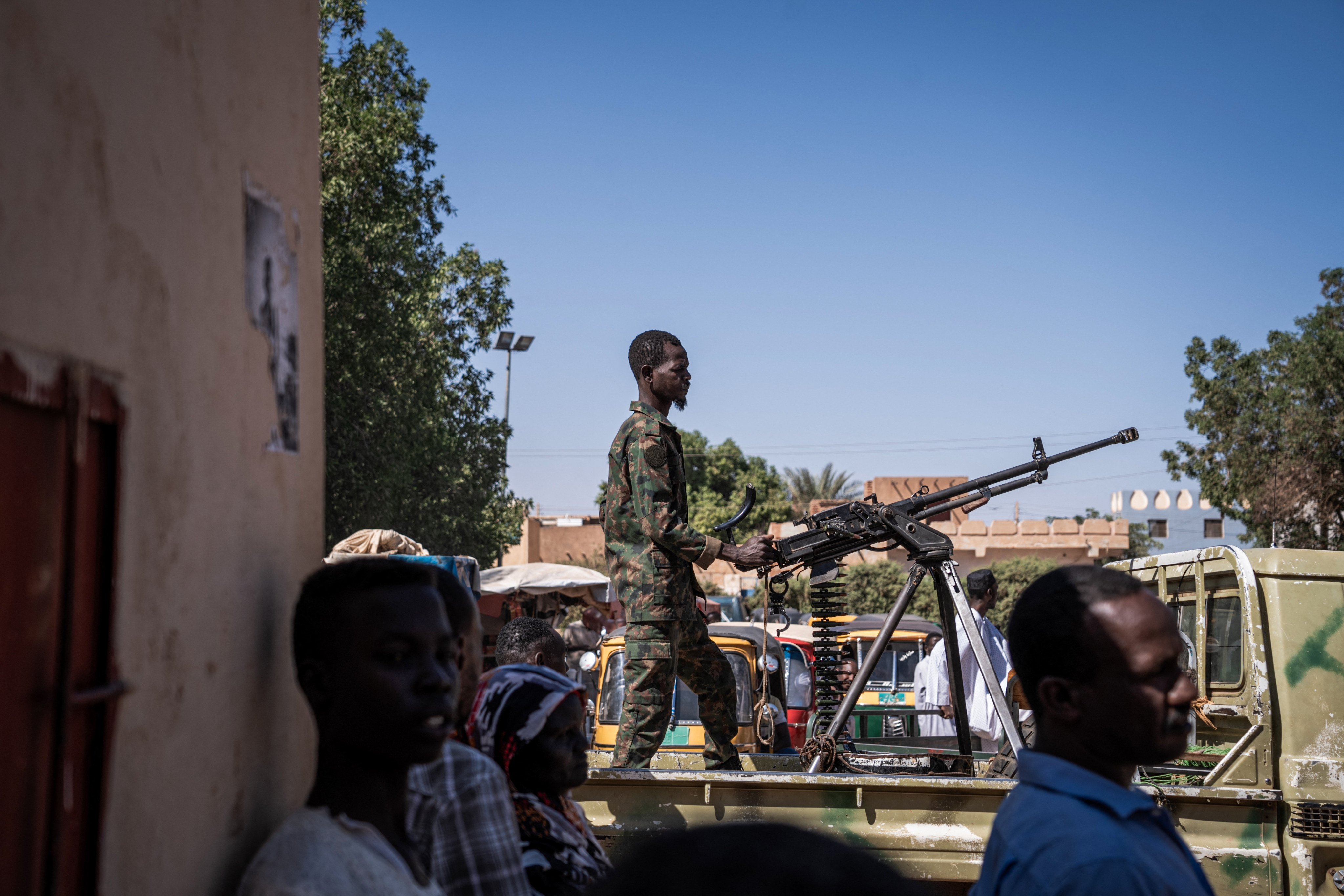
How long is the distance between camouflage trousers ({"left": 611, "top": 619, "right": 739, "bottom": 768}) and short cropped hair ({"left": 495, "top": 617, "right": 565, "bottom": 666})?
368 millimetres

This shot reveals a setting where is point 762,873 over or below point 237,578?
below

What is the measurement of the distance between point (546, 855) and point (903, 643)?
10.3m

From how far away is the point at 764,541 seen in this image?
184 inches

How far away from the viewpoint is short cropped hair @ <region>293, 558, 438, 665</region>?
5.49 feet

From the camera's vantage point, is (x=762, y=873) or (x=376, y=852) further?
Answer: (x=376, y=852)

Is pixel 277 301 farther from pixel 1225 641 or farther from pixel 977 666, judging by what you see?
pixel 977 666

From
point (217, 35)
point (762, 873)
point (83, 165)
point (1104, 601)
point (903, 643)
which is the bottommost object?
point (903, 643)

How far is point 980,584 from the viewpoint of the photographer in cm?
728

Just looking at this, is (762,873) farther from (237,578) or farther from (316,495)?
(316,495)

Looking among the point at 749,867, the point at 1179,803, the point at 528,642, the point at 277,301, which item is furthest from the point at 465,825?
the point at 1179,803

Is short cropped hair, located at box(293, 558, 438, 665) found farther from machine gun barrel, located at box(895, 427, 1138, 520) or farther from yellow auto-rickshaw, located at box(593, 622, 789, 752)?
yellow auto-rickshaw, located at box(593, 622, 789, 752)

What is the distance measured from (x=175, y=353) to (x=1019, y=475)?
4.77 metres

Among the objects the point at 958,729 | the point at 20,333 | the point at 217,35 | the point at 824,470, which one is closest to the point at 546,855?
the point at 20,333

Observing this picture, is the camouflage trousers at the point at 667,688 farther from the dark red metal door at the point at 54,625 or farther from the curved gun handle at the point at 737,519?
the dark red metal door at the point at 54,625
